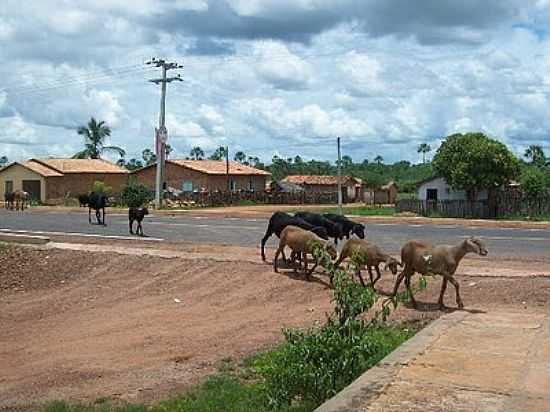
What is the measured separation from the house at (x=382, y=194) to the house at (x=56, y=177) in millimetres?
23905

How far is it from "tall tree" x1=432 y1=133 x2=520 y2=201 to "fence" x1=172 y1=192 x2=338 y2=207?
22.4 metres

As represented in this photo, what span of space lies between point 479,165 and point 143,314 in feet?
114

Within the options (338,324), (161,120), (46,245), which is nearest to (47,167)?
(161,120)

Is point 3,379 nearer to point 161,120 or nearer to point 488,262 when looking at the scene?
point 488,262

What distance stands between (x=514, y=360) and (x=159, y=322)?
881 centimetres

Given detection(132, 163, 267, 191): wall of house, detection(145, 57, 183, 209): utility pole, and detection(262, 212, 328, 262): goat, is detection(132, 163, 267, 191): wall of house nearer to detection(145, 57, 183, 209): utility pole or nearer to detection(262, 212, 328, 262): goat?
detection(145, 57, 183, 209): utility pole

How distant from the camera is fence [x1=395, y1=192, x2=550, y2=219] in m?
46.8

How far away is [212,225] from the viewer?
37500 mm

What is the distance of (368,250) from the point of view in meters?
15.8

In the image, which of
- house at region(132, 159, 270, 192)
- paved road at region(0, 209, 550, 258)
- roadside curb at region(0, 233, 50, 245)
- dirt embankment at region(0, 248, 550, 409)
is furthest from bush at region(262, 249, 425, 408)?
house at region(132, 159, 270, 192)

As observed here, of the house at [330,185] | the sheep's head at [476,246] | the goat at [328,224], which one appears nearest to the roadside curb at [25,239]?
the goat at [328,224]

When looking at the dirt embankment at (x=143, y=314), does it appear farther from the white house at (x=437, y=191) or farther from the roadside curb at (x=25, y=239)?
the white house at (x=437, y=191)

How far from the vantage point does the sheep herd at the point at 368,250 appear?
13.8 m

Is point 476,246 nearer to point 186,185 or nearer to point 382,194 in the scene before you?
point 186,185
